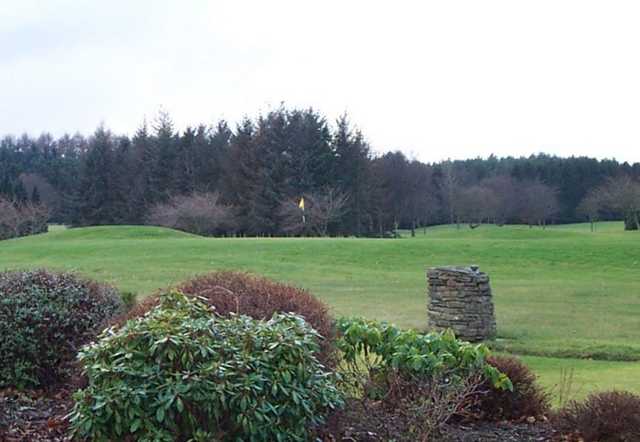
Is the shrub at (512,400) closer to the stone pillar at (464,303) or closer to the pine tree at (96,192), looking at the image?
the stone pillar at (464,303)

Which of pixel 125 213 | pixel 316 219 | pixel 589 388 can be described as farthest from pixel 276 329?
pixel 125 213

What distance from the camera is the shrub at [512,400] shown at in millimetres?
6289

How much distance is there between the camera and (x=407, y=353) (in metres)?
5.56

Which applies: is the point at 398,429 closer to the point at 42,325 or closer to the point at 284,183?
the point at 42,325

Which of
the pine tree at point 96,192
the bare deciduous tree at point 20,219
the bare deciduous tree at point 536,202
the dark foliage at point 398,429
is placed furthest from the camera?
the bare deciduous tree at point 536,202

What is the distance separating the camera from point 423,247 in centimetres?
3162

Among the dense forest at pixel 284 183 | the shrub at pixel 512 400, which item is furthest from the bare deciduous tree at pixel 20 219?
the shrub at pixel 512 400

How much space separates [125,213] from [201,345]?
5875cm

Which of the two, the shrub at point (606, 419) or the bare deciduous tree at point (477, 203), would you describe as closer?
the shrub at point (606, 419)

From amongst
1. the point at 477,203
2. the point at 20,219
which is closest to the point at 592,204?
the point at 477,203

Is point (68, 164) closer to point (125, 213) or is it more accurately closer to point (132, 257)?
point (125, 213)

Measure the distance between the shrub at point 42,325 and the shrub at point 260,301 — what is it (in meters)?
1.66

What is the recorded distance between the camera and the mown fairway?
40.2 feet

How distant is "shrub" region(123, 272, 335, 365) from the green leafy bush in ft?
0.63
